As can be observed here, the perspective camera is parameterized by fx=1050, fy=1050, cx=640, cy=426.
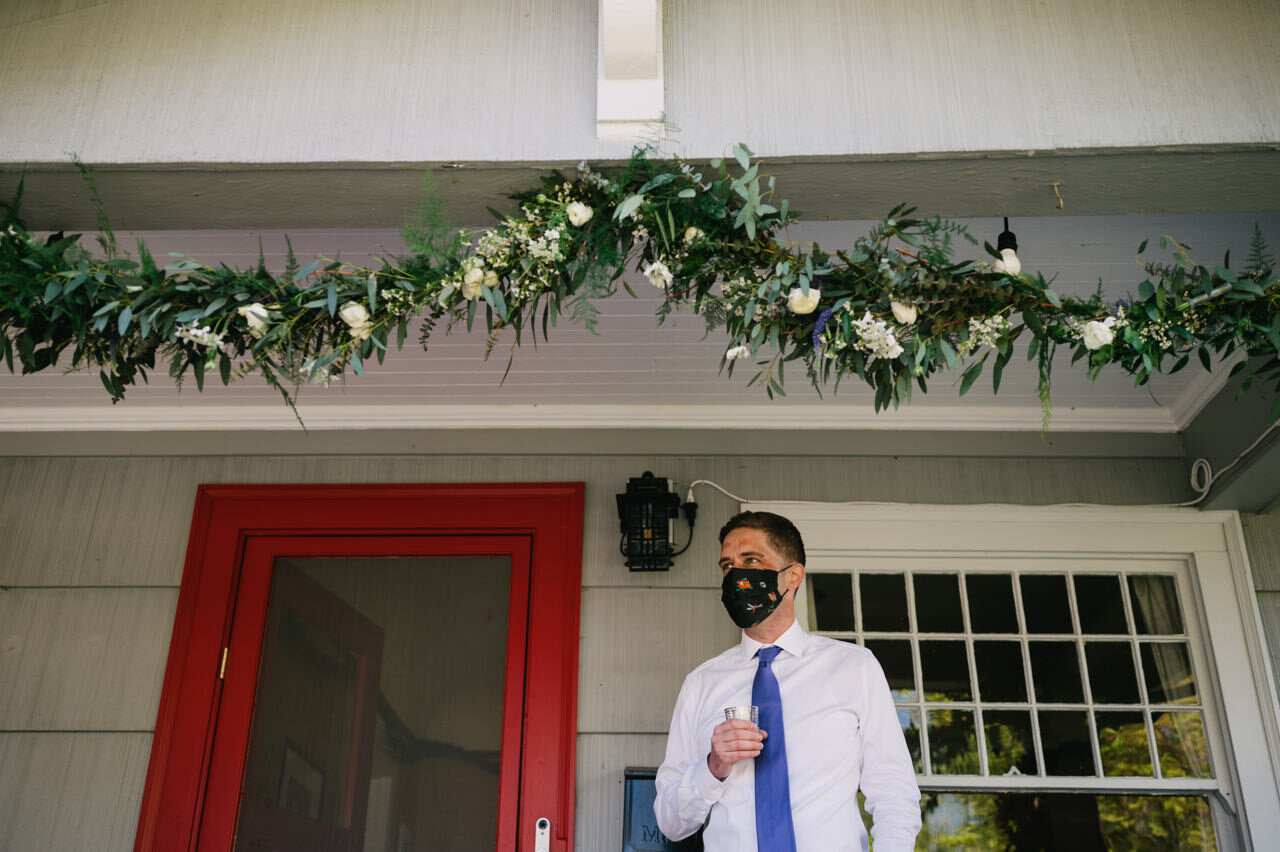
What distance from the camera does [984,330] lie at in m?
2.33

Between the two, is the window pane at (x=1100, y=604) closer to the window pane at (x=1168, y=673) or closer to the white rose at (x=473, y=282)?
the window pane at (x=1168, y=673)

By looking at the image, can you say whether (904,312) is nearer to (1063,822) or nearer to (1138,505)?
(1138,505)

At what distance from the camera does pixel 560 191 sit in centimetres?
238

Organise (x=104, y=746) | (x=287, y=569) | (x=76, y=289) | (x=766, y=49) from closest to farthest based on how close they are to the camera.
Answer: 1. (x=76, y=289)
2. (x=766, y=49)
3. (x=104, y=746)
4. (x=287, y=569)

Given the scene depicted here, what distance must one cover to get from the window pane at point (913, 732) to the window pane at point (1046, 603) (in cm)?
53

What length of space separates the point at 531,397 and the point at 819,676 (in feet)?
5.49

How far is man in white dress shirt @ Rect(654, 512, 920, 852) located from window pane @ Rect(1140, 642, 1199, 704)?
1.57m

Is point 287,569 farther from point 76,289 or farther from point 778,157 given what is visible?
point 778,157

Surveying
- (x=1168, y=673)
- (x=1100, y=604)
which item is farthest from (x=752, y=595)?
(x=1168, y=673)

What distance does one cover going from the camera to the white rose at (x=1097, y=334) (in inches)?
90.4

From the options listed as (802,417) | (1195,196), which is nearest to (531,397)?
(802,417)

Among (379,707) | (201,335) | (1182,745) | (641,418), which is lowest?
(1182,745)

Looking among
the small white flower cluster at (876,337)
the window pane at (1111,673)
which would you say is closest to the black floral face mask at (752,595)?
the small white flower cluster at (876,337)

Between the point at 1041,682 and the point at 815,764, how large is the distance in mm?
1560
